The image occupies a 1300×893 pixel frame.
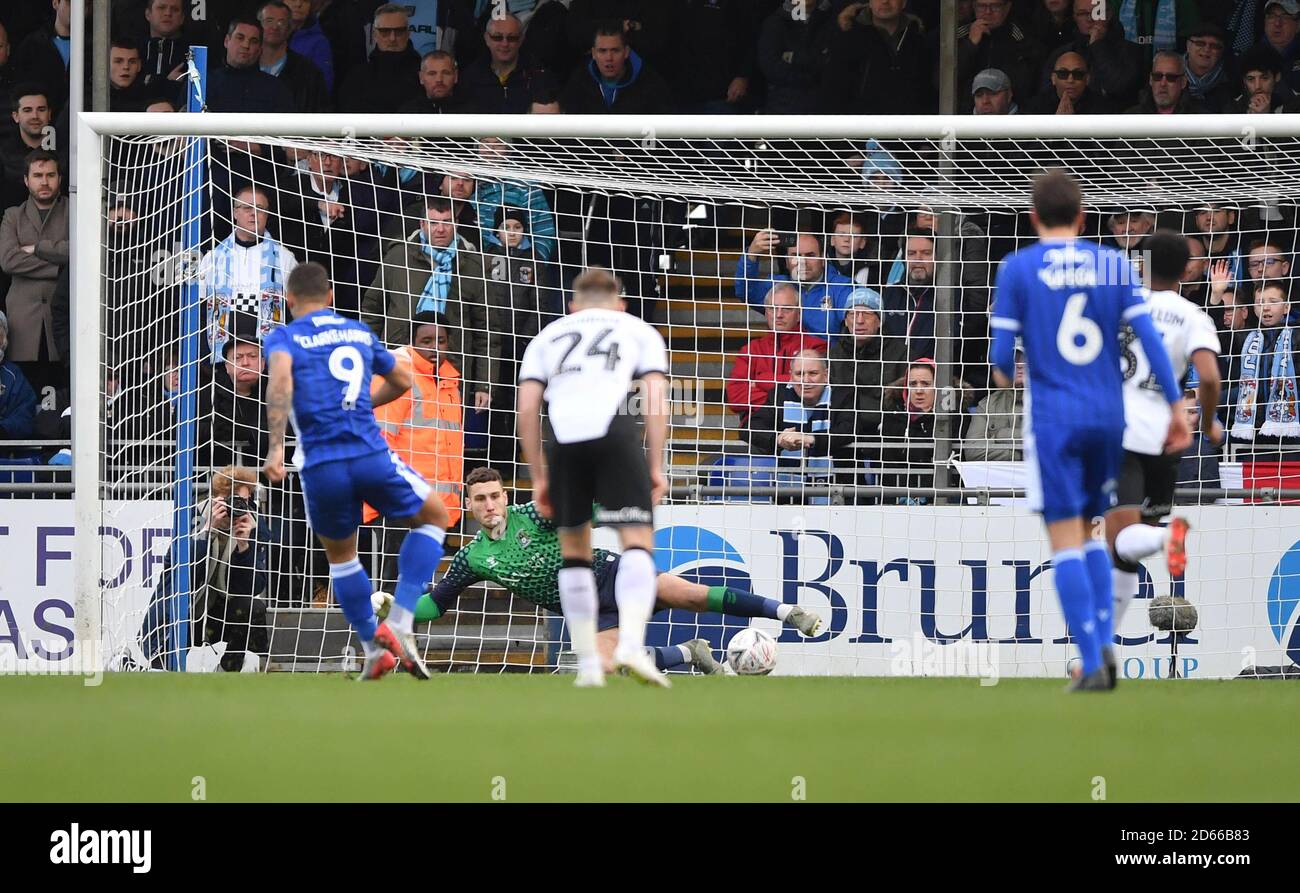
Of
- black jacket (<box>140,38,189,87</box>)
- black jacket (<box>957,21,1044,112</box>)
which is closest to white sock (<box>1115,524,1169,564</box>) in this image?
black jacket (<box>957,21,1044,112</box>)

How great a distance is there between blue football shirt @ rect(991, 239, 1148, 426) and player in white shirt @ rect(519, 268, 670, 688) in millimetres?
1502

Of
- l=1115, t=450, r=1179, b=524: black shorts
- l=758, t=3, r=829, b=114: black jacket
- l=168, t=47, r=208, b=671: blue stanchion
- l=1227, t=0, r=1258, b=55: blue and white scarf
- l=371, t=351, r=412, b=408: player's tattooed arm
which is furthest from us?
l=1227, t=0, r=1258, b=55: blue and white scarf

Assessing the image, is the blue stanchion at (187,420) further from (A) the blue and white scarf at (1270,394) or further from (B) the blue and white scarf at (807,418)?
(A) the blue and white scarf at (1270,394)

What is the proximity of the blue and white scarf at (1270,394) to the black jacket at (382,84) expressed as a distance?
624 centimetres

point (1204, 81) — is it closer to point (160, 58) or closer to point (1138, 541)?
point (1138, 541)

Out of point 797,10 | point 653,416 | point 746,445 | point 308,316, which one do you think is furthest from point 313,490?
point 797,10

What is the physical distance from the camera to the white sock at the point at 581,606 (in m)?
7.69

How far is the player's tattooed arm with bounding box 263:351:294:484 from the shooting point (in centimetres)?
820

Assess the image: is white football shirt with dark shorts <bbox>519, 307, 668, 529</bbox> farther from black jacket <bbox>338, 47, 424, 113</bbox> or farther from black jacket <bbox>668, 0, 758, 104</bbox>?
black jacket <bbox>668, 0, 758, 104</bbox>

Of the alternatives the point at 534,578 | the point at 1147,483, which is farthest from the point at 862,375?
the point at 1147,483

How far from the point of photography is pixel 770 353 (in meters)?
11.9

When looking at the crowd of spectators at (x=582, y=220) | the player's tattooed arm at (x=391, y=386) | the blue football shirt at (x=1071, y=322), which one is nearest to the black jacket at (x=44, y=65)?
the crowd of spectators at (x=582, y=220)

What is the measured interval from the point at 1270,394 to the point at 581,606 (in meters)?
5.83

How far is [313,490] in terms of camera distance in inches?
334
